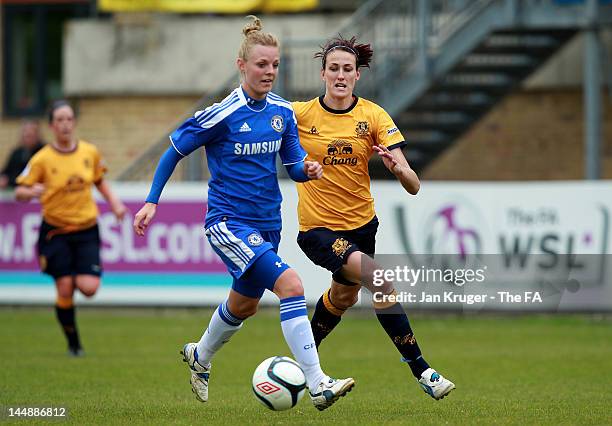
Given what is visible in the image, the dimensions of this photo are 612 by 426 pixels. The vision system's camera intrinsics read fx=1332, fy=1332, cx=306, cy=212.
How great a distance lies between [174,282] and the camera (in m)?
18.0

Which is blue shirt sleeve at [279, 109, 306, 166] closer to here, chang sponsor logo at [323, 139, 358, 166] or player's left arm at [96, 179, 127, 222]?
chang sponsor logo at [323, 139, 358, 166]

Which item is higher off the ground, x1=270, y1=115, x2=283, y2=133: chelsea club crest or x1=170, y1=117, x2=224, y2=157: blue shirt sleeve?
x1=270, y1=115, x2=283, y2=133: chelsea club crest

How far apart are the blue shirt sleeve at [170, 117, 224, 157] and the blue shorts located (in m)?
0.53

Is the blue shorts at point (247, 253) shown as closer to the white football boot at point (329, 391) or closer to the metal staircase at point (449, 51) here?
the white football boot at point (329, 391)

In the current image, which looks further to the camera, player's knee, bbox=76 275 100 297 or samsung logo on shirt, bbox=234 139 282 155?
player's knee, bbox=76 275 100 297

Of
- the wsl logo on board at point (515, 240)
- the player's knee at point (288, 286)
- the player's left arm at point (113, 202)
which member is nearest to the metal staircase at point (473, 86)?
the wsl logo on board at point (515, 240)

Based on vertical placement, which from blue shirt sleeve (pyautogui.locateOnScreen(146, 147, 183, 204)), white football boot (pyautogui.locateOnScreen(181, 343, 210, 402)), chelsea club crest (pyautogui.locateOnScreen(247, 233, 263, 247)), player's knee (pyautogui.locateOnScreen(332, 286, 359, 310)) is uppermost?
blue shirt sleeve (pyautogui.locateOnScreen(146, 147, 183, 204))

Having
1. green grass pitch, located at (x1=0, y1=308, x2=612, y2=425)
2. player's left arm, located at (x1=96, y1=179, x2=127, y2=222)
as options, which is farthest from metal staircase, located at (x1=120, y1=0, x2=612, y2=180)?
player's left arm, located at (x1=96, y1=179, x2=127, y2=222)

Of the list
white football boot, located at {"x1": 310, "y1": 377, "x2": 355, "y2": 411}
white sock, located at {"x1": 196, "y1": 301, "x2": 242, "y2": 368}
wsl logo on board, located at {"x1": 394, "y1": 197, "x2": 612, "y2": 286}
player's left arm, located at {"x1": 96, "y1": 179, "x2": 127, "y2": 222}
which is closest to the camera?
white football boot, located at {"x1": 310, "y1": 377, "x2": 355, "y2": 411}

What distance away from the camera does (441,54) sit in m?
18.6

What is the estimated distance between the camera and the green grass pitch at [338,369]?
8641mm

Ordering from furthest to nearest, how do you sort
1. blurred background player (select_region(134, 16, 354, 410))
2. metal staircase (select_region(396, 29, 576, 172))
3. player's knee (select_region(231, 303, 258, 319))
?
metal staircase (select_region(396, 29, 576, 172)) < player's knee (select_region(231, 303, 258, 319)) < blurred background player (select_region(134, 16, 354, 410))

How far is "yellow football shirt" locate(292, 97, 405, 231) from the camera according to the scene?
30.4 ft

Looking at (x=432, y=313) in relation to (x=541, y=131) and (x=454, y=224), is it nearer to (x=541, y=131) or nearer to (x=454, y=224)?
(x=454, y=224)
